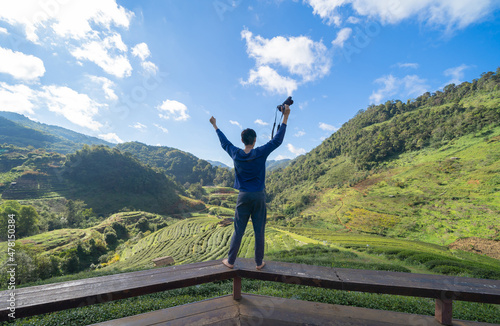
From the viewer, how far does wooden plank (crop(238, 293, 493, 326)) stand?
2.13 m

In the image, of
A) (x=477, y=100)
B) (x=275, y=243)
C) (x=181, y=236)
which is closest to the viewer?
(x=275, y=243)

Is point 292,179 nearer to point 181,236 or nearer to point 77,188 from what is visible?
point 181,236

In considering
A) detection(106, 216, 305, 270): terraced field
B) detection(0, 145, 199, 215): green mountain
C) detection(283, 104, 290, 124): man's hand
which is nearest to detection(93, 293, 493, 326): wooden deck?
detection(283, 104, 290, 124): man's hand

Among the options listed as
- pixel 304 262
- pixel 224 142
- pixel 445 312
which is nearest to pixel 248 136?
pixel 224 142

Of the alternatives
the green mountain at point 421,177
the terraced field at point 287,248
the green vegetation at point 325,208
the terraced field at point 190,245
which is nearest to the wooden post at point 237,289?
the green vegetation at point 325,208

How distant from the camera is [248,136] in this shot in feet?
9.41

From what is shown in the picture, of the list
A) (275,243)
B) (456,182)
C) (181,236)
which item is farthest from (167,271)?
(456,182)

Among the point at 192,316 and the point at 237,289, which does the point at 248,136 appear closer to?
the point at 237,289

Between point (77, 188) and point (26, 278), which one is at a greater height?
point (77, 188)

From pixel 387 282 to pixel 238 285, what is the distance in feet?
5.57

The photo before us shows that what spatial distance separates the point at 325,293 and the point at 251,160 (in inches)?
172

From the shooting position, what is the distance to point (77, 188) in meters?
85.1

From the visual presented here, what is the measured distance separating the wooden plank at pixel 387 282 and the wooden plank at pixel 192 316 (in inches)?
17.1

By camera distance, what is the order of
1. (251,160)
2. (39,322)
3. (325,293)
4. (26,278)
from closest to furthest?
(251,160), (39,322), (325,293), (26,278)
